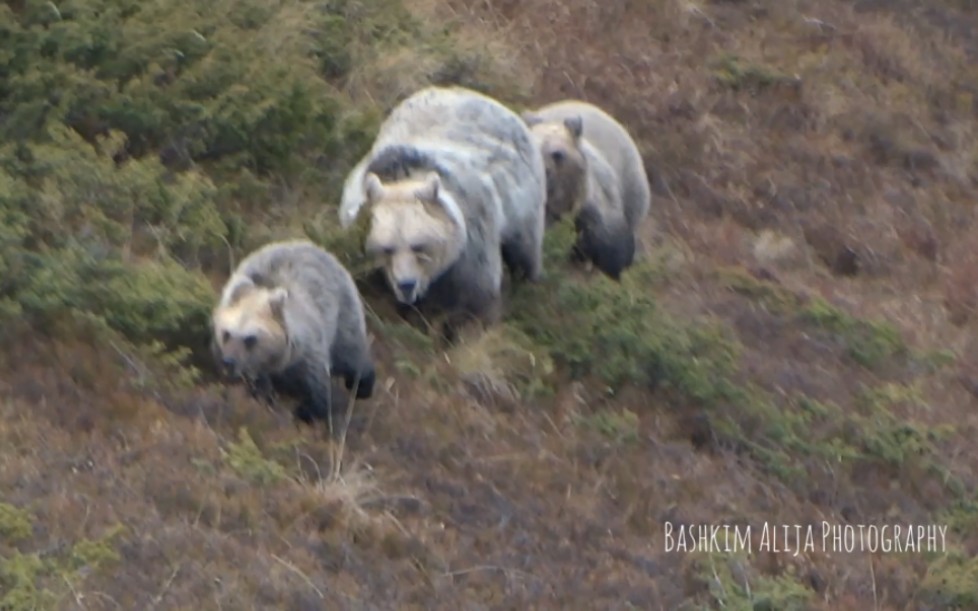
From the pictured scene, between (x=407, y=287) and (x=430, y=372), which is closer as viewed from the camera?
(x=407, y=287)

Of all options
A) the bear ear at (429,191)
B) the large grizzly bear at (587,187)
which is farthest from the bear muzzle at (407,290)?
the large grizzly bear at (587,187)

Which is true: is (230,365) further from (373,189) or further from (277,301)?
(373,189)

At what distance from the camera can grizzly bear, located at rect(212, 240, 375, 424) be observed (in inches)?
363

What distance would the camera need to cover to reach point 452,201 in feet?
35.9

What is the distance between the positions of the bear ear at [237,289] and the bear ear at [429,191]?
1533 millimetres

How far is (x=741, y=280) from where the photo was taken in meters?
15.1

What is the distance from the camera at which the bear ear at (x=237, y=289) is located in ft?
30.7

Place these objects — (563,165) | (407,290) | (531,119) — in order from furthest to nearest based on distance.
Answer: (531,119) < (563,165) < (407,290)

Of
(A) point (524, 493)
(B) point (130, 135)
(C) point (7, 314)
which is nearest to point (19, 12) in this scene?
(B) point (130, 135)

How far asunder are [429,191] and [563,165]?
283 centimetres

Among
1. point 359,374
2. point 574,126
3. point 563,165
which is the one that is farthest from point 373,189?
point 574,126

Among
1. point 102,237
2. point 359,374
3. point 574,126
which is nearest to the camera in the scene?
point 359,374

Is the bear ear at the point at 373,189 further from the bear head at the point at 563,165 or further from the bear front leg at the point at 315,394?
the bear head at the point at 563,165

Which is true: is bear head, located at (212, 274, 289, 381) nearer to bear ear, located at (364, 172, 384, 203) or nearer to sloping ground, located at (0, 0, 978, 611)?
sloping ground, located at (0, 0, 978, 611)
